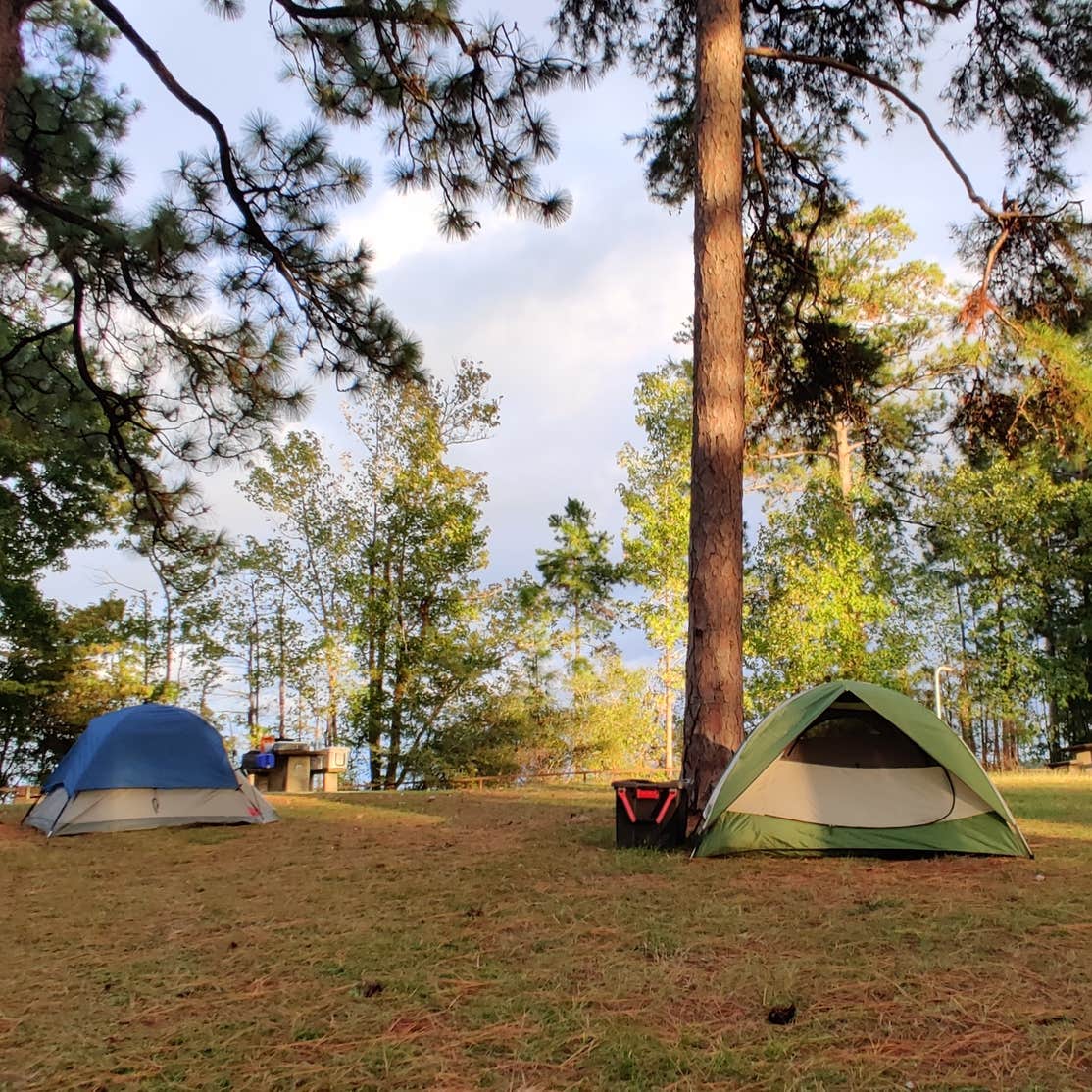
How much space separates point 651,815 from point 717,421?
9.31 ft

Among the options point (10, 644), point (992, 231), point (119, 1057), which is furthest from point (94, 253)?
point (10, 644)

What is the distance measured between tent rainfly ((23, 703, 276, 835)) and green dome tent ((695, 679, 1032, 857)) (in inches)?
174

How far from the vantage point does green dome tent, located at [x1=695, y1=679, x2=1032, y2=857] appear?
4.87 metres

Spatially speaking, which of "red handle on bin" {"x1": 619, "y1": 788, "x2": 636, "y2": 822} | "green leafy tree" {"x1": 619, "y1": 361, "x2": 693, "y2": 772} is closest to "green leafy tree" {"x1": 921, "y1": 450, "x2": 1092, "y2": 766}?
"green leafy tree" {"x1": 619, "y1": 361, "x2": 693, "y2": 772}

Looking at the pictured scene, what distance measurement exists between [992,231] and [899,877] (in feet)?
21.0

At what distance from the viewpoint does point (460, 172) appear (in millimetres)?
7180

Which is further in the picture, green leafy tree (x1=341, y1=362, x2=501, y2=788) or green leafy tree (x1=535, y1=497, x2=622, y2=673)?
green leafy tree (x1=535, y1=497, x2=622, y2=673)

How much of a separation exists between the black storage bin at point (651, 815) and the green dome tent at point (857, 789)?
0.20 m

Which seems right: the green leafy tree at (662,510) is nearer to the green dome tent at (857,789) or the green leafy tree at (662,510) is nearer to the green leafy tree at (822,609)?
the green leafy tree at (822,609)

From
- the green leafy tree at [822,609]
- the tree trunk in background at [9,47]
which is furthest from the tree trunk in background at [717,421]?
the green leafy tree at [822,609]

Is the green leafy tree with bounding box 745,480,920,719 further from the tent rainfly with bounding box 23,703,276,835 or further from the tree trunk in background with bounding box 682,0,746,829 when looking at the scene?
the tent rainfly with bounding box 23,703,276,835

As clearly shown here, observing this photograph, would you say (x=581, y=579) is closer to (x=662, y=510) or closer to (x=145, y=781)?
(x=662, y=510)

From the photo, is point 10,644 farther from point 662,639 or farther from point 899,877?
point 899,877

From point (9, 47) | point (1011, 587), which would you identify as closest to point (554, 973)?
point (9, 47)
